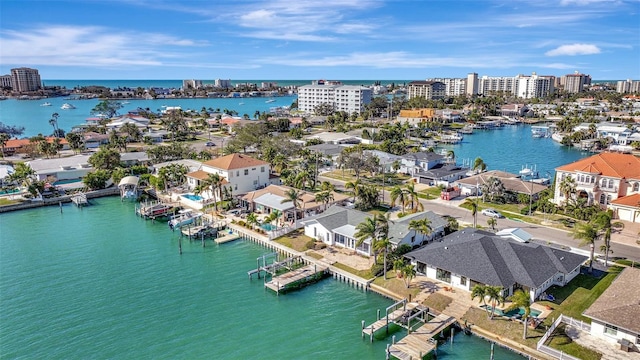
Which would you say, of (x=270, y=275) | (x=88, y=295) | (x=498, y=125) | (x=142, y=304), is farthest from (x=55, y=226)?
(x=498, y=125)

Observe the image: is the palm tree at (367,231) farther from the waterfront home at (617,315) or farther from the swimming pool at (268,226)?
the waterfront home at (617,315)

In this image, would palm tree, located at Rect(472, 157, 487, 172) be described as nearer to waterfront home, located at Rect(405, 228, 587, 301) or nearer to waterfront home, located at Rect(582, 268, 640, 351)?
waterfront home, located at Rect(405, 228, 587, 301)

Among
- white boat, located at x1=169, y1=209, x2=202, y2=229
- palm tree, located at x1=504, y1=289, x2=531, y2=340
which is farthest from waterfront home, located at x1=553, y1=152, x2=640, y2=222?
white boat, located at x1=169, y1=209, x2=202, y2=229

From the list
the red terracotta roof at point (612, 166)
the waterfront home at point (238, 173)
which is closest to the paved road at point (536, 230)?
the red terracotta roof at point (612, 166)

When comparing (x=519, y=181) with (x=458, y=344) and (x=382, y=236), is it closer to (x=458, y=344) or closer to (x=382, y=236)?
(x=382, y=236)

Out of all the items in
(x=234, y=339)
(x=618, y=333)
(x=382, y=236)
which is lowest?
(x=234, y=339)
